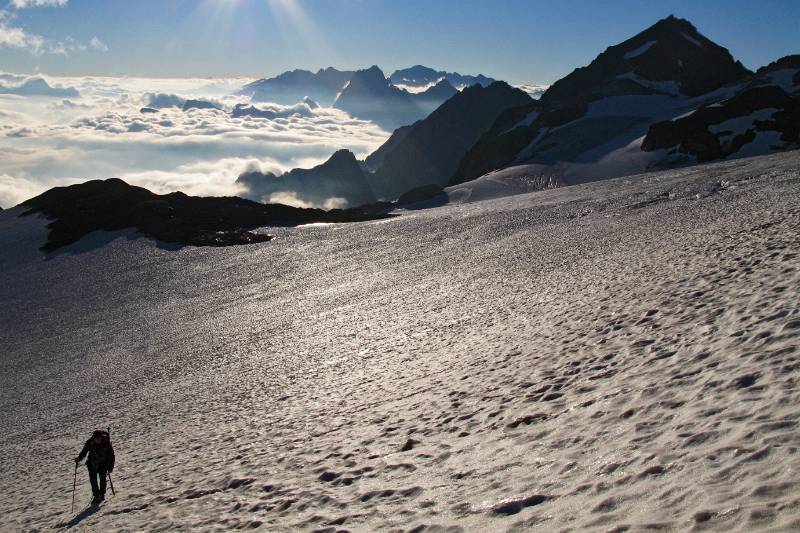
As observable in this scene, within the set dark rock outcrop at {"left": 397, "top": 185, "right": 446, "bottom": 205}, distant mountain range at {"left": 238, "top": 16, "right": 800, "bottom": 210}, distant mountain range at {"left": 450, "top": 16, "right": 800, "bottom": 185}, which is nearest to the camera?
distant mountain range at {"left": 238, "top": 16, "right": 800, "bottom": 210}

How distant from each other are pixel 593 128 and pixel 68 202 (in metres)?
103

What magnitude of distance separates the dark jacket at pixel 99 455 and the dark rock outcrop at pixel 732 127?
97.7 m

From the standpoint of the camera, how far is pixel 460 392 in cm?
1440

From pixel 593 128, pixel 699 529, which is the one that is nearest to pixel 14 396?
pixel 699 529

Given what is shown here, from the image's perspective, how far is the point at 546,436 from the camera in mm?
10141

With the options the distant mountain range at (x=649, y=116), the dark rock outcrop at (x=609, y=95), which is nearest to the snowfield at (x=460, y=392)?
the distant mountain range at (x=649, y=116)

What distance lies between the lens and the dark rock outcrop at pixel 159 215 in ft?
208

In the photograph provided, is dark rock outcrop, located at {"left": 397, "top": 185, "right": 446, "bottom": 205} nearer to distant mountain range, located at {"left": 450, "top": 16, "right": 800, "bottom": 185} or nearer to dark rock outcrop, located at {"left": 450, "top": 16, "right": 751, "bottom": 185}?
distant mountain range, located at {"left": 450, "top": 16, "right": 800, "bottom": 185}

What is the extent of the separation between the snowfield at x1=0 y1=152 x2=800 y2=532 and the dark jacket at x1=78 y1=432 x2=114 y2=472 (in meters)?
0.89

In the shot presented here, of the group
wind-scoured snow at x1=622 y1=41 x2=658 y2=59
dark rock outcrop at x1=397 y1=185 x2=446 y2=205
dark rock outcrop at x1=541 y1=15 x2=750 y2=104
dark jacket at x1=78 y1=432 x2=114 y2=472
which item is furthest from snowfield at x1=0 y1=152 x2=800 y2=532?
wind-scoured snow at x1=622 y1=41 x2=658 y2=59

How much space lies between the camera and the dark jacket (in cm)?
1347

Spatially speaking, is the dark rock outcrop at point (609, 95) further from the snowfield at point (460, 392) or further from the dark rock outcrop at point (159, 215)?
the snowfield at point (460, 392)

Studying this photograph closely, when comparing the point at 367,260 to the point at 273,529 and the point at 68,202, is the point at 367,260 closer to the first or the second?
the point at 273,529

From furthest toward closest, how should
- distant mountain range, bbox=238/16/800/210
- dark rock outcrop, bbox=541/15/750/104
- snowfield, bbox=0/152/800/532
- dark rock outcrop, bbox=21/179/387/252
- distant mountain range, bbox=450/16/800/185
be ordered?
dark rock outcrop, bbox=541/15/750/104, distant mountain range, bbox=450/16/800/185, distant mountain range, bbox=238/16/800/210, dark rock outcrop, bbox=21/179/387/252, snowfield, bbox=0/152/800/532
